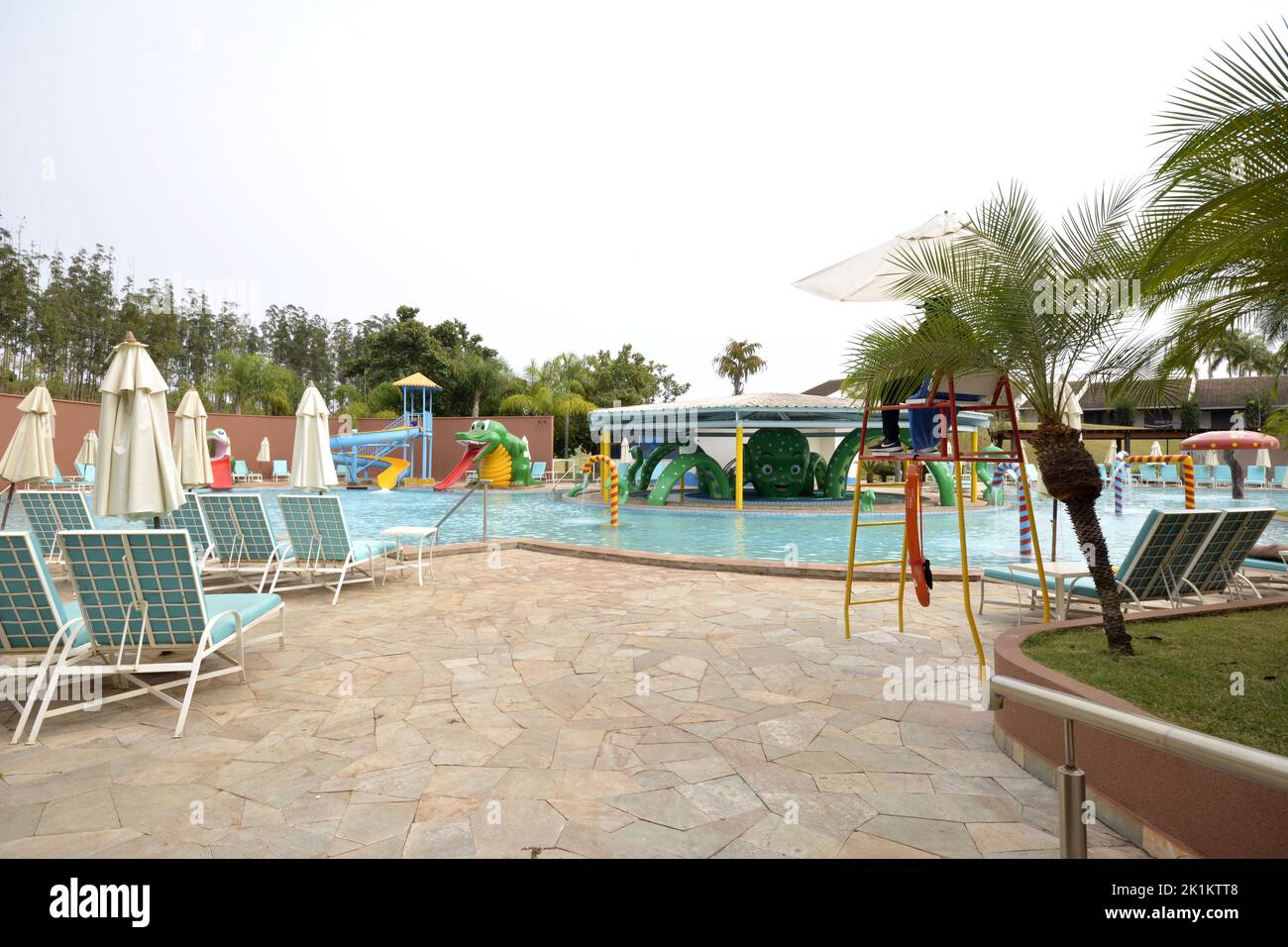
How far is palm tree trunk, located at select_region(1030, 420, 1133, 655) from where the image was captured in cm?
374

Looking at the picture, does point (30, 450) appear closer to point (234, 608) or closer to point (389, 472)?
point (234, 608)

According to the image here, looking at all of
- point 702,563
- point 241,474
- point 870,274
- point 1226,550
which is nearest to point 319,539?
point 702,563

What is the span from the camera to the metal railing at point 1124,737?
1.04 m

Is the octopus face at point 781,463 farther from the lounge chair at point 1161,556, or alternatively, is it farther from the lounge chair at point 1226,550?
the lounge chair at point 1161,556

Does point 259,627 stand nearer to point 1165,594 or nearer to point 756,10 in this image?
point 1165,594

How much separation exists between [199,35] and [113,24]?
3443 mm

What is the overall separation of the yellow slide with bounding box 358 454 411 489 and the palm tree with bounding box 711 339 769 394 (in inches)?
1036

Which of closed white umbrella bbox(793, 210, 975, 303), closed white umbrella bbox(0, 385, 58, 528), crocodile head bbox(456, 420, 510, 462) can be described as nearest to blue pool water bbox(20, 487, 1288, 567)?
closed white umbrella bbox(793, 210, 975, 303)

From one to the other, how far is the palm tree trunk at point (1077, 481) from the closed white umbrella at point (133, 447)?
5.66 metres

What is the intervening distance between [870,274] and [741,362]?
43917 millimetres

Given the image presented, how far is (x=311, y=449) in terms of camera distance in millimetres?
8445

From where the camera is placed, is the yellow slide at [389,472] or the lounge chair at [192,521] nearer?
the lounge chair at [192,521]

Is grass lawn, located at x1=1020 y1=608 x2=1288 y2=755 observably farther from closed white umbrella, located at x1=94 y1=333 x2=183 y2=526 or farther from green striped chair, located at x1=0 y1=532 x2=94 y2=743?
closed white umbrella, located at x1=94 y1=333 x2=183 y2=526

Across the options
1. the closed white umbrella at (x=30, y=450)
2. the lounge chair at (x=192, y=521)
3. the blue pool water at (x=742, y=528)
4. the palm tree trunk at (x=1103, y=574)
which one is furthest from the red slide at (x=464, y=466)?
the palm tree trunk at (x=1103, y=574)
